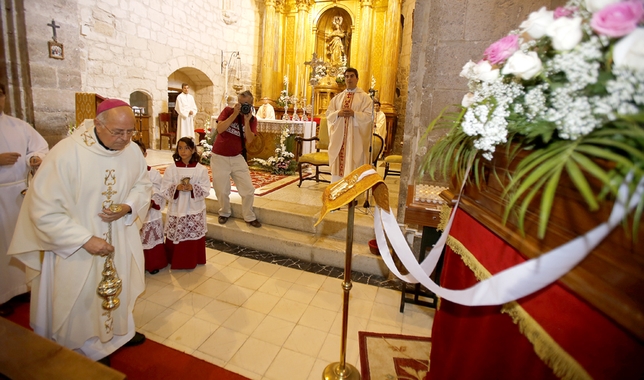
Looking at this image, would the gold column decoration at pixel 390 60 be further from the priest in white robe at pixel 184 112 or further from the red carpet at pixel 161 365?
the red carpet at pixel 161 365

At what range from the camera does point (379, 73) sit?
11.4m

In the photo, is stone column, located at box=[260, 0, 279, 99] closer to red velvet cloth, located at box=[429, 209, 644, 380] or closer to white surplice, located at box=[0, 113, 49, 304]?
white surplice, located at box=[0, 113, 49, 304]

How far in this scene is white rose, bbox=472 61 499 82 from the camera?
1.18m

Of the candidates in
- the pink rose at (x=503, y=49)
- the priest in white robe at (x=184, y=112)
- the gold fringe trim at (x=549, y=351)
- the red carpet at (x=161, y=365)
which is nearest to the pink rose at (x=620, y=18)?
the pink rose at (x=503, y=49)

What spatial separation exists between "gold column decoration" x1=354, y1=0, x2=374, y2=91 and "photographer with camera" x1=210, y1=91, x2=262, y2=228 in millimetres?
8115

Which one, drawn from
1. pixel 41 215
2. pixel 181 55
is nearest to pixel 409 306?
pixel 41 215

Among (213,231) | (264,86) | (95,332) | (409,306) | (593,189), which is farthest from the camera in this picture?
(264,86)

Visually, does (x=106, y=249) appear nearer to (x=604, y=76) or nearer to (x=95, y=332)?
(x=95, y=332)

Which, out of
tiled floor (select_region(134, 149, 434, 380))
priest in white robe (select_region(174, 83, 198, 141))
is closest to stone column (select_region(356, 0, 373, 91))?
priest in white robe (select_region(174, 83, 198, 141))

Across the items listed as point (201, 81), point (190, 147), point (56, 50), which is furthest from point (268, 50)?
point (190, 147)

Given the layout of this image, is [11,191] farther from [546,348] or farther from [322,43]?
[322,43]

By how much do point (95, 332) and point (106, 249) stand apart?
27.3 inches

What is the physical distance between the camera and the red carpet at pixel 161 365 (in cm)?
216

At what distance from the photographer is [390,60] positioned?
1073cm
